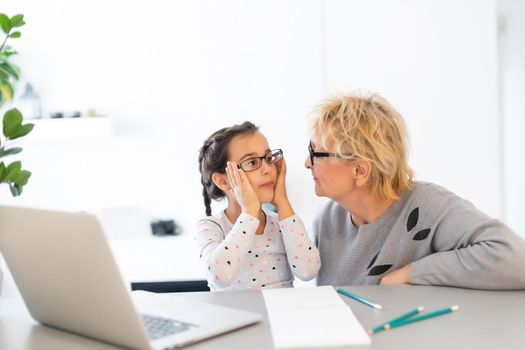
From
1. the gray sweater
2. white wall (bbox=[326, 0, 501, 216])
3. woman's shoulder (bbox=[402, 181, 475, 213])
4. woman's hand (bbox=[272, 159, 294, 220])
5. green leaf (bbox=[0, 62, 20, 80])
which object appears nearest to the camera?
the gray sweater

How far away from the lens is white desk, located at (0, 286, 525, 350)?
3.83 ft

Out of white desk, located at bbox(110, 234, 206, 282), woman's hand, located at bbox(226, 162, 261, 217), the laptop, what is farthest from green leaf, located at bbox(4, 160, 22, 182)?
white desk, located at bbox(110, 234, 206, 282)

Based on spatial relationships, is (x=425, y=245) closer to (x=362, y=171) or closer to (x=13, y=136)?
(x=362, y=171)

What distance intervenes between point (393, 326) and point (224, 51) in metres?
2.70

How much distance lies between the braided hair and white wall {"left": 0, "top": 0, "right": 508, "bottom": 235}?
1600 mm

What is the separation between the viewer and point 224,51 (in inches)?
147

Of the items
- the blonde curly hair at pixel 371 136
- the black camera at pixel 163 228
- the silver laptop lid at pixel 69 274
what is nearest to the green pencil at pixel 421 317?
the silver laptop lid at pixel 69 274

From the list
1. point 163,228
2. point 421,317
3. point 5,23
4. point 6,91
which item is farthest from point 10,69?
point 421,317

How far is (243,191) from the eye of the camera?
6.33 ft

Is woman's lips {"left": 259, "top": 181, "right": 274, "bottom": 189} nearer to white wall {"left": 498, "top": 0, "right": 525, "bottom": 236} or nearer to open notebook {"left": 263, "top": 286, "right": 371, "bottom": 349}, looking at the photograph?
open notebook {"left": 263, "top": 286, "right": 371, "bottom": 349}

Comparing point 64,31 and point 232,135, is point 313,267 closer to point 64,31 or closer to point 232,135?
point 232,135

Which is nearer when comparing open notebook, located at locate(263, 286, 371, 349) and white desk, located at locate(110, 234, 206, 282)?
open notebook, located at locate(263, 286, 371, 349)

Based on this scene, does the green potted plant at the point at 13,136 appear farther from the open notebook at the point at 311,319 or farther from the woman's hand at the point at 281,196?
the woman's hand at the point at 281,196

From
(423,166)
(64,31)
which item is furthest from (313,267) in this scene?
(64,31)
